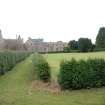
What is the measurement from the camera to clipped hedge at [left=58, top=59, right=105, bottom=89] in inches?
785

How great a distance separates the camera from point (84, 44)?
108375 millimetres

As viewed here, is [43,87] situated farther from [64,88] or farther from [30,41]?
[30,41]

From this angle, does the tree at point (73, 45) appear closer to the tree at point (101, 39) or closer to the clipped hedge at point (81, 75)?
the tree at point (101, 39)

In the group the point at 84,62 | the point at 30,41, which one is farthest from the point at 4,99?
the point at 30,41

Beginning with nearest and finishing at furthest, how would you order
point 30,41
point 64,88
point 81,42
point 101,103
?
point 101,103 → point 64,88 → point 81,42 → point 30,41

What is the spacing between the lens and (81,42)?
359 feet

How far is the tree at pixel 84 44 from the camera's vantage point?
108188mm

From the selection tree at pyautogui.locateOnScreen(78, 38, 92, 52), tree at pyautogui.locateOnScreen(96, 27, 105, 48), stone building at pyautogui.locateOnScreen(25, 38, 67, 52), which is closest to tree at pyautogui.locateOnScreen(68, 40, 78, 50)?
tree at pyautogui.locateOnScreen(78, 38, 92, 52)

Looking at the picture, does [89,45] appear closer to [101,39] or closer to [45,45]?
[101,39]

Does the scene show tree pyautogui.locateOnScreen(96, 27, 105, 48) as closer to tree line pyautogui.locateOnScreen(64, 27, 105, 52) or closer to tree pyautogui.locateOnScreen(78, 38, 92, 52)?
tree line pyautogui.locateOnScreen(64, 27, 105, 52)

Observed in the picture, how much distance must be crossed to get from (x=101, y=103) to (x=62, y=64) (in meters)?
6.40

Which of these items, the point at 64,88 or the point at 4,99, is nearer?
the point at 4,99

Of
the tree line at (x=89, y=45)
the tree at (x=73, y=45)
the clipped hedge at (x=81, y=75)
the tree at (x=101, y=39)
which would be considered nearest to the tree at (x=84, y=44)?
the tree line at (x=89, y=45)

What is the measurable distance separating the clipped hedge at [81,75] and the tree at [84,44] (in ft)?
287
